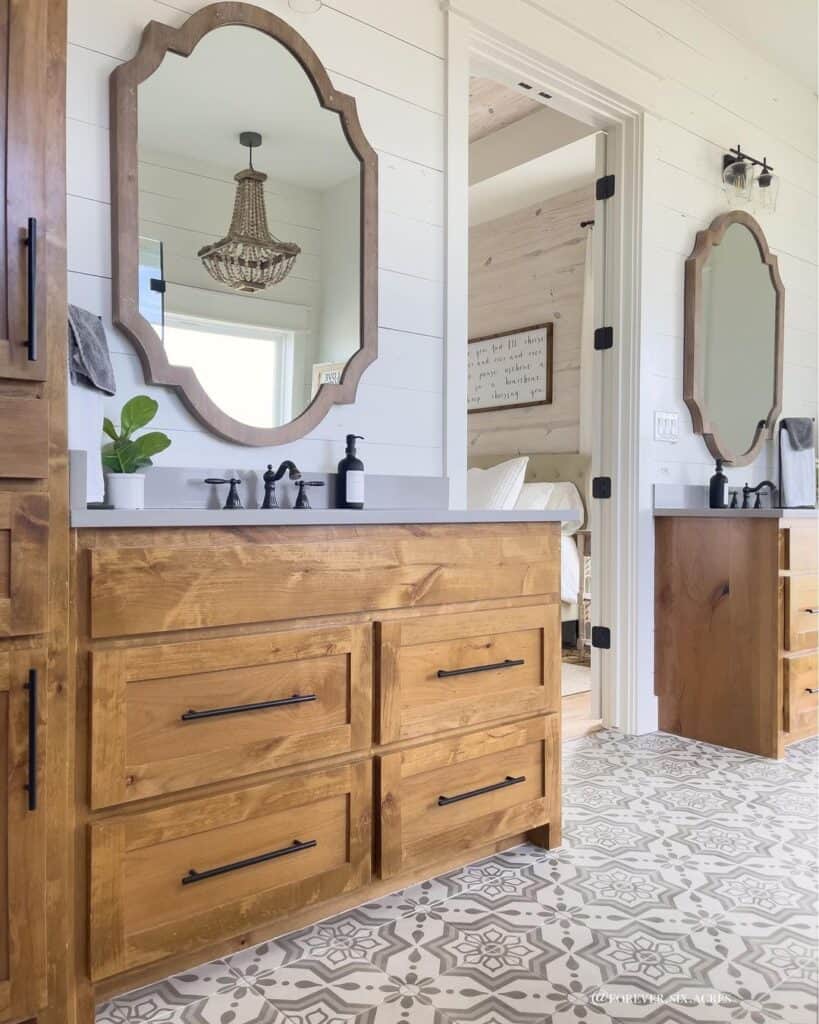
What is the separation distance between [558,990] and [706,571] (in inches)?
73.7

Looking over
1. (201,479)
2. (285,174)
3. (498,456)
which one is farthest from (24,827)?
(498,456)

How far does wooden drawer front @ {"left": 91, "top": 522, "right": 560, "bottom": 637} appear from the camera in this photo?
1.38 m

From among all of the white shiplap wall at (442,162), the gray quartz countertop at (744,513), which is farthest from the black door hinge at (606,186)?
the gray quartz countertop at (744,513)

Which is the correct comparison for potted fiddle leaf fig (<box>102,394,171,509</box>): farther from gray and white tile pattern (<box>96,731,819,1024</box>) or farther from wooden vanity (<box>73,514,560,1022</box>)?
gray and white tile pattern (<box>96,731,819,1024</box>)

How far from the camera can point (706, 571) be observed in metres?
3.02

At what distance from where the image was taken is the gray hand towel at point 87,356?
62.3 inches

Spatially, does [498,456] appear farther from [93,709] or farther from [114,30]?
[93,709]

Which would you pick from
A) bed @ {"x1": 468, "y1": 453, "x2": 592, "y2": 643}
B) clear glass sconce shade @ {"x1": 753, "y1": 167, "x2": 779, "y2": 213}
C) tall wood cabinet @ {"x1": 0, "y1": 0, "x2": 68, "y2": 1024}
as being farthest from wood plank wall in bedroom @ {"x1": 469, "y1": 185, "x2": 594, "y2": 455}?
tall wood cabinet @ {"x1": 0, "y1": 0, "x2": 68, "y2": 1024}

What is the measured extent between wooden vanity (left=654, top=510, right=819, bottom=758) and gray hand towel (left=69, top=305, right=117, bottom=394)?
2180 mm

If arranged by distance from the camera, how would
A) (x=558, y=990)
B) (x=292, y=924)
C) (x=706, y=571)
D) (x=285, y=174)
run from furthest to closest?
(x=706, y=571), (x=285, y=174), (x=292, y=924), (x=558, y=990)

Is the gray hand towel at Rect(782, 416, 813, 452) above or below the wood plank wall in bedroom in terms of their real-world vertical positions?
below

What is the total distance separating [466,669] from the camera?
6.10 ft

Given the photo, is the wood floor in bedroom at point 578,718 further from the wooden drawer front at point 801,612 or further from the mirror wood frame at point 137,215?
the mirror wood frame at point 137,215

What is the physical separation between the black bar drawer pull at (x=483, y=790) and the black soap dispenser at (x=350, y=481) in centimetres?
74
